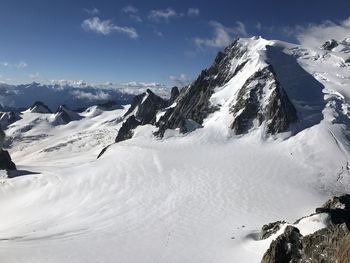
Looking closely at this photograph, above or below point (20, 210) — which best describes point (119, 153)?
above

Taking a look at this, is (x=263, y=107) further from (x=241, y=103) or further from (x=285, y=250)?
(x=285, y=250)

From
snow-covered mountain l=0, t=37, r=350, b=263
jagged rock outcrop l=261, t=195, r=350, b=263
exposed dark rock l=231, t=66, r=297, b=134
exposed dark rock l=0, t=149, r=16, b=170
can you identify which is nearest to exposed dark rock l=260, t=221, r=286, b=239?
snow-covered mountain l=0, t=37, r=350, b=263

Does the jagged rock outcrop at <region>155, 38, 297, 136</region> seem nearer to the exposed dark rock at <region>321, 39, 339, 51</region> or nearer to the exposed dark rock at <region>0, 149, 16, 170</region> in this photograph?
the exposed dark rock at <region>0, 149, 16, 170</region>

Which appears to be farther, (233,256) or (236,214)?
(236,214)

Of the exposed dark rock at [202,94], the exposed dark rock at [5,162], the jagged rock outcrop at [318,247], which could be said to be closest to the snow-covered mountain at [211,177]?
the exposed dark rock at [202,94]

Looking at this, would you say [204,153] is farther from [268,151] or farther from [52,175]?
[52,175]

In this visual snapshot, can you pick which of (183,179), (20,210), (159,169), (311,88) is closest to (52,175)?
(20,210)
